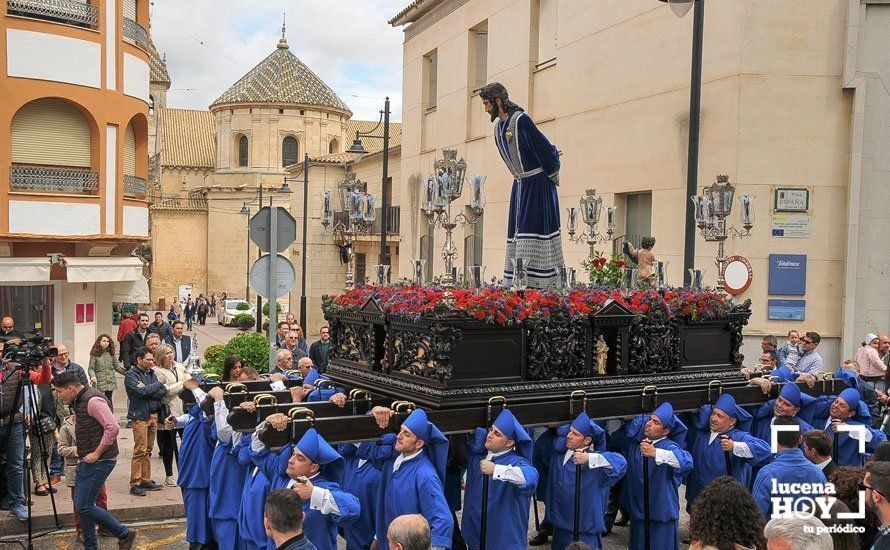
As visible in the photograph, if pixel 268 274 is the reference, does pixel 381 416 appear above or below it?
below

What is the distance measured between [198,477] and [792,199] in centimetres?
1130

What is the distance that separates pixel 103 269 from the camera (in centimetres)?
2178

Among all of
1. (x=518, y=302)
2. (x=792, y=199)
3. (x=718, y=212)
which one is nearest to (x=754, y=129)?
(x=792, y=199)

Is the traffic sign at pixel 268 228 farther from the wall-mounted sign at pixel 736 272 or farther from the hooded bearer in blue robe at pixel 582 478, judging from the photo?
the wall-mounted sign at pixel 736 272

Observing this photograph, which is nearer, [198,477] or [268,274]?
[198,477]

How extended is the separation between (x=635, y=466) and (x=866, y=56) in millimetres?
10153

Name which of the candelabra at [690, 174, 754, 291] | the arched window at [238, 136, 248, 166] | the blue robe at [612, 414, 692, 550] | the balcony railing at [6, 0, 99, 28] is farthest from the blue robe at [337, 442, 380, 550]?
the arched window at [238, 136, 248, 166]

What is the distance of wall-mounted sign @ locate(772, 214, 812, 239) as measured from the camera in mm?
15781

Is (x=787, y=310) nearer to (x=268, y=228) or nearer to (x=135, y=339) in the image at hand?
(x=268, y=228)

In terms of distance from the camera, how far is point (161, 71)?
62.5 meters

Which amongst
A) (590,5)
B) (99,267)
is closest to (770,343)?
(590,5)

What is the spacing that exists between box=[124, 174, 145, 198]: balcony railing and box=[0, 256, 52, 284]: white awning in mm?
2898

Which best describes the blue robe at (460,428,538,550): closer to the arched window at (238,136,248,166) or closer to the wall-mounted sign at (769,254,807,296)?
the wall-mounted sign at (769,254,807,296)

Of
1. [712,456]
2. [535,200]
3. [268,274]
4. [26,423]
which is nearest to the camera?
[712,456]
